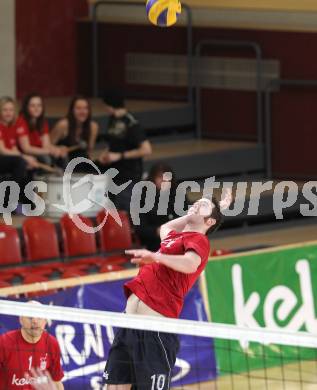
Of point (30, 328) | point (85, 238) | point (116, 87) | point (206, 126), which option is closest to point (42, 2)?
point (116, 87)

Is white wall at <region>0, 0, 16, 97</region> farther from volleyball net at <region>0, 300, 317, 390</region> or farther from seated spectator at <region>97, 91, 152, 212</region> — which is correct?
volleyball net at <region>0, 300, 317, 390</region>

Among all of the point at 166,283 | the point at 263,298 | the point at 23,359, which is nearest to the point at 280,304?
the point at 263,298

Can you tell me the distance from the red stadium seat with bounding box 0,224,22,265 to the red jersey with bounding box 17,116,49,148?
1667mm

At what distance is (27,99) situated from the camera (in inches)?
544

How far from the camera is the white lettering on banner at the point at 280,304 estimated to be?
12.0 metres

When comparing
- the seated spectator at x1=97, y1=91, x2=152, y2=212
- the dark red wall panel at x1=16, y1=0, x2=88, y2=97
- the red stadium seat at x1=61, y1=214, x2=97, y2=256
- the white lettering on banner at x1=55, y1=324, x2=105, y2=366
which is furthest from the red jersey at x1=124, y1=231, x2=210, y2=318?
the dark red wall panel at x1=16, y1=0, x2=88, y2=97

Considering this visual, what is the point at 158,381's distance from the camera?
7980 millimetres

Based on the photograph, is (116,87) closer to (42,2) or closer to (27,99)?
(42,2)

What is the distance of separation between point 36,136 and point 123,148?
95cm

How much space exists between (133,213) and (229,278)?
207cm

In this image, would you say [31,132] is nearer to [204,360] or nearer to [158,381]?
[204,360]

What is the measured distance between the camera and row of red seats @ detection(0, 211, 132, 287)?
12.2 metres

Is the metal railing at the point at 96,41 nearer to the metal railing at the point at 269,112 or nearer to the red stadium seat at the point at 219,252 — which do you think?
the metal railing at the point at 269,112

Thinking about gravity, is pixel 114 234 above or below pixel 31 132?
below
